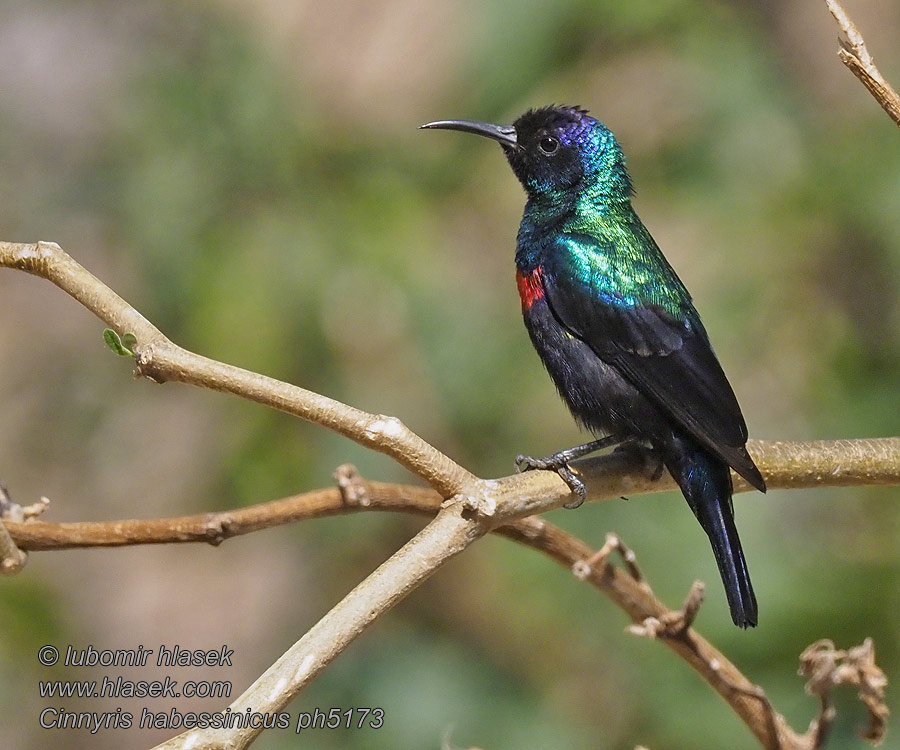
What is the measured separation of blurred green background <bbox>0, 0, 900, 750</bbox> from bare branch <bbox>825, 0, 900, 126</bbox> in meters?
1.60

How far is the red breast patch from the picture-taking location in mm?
3045

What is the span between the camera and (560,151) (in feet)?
11.1

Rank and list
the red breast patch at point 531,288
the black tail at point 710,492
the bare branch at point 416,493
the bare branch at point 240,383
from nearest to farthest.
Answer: the bare branch at point 240,383
the bare branch at point 416,493
the black tail at point 710,492
the red breast patch at point 531,288

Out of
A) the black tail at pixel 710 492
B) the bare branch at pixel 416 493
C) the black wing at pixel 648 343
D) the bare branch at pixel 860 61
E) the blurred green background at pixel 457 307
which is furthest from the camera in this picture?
the blurred green background at pixel 457 307

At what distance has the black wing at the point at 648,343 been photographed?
2779mm

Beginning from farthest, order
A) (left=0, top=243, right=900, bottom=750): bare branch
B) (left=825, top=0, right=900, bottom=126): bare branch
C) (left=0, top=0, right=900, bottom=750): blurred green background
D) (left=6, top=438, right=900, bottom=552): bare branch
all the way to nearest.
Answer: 1. (left=0, top=0, right=900, bottom=750): blurred green background
2. (left=825, top=0, right=900, bottom=126): bare branch
3. (left=6, top=438, right=900, bottom=552): bare branch
4. (left=0, top=243, right=900, bottom=750): bare branch

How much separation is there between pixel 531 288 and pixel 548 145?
59 cm

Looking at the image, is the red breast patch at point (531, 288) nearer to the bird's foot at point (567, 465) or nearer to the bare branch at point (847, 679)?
the bird's foot at point (567, 465)

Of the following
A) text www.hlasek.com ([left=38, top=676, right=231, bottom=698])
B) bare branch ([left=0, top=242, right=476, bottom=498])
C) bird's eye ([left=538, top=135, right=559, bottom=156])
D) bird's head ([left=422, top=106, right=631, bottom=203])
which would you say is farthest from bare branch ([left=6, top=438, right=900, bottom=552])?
bird's eye ([left=538, top=135, right=559, bottom=156])

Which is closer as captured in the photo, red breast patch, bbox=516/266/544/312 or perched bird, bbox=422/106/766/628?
perched bird, bbox=422/106/766/628

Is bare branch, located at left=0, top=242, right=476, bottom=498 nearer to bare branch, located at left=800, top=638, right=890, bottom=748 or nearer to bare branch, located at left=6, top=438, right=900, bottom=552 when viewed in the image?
bare branch, located at left=6, top=438, right=900, bottom=552

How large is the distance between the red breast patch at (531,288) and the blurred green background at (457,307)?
2.15 feet

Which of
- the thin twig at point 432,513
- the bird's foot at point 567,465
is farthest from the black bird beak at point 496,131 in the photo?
the thin twig at point 432,513

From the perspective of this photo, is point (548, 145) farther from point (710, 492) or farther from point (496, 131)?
point (710, 492)
